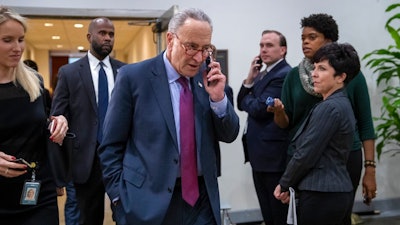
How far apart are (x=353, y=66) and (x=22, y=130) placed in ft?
5.57

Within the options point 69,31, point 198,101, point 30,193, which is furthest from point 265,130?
point 69,31

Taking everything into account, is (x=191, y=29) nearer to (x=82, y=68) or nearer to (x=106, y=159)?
(x=106, y=159)

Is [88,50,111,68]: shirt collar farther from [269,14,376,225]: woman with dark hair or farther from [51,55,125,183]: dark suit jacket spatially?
[269,14,376,225]: woman with dark hair

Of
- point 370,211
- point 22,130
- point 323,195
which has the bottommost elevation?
point 370,211

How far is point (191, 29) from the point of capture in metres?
1.73

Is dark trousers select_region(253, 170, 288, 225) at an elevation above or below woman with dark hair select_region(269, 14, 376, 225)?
below

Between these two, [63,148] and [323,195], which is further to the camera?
[323,195]

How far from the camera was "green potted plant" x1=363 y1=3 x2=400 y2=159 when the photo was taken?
13.9ft

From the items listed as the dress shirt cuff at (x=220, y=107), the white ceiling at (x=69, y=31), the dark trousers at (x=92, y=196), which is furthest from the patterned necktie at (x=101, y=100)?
the white ceiling at (x=69, y=31)

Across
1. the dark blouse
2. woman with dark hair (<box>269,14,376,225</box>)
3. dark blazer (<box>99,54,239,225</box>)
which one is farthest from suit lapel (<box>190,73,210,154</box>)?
woman with dark hair (<box>269,14,376,225</box>)

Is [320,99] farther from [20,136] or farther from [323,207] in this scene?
[20,136]

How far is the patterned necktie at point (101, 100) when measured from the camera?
3.03m

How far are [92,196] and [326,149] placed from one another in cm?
157

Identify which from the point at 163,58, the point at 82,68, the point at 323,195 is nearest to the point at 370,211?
the point at 323,195
